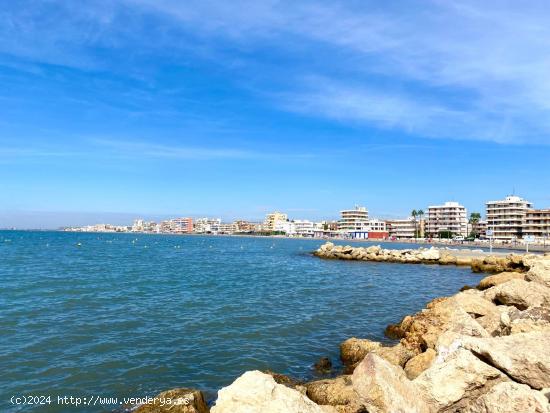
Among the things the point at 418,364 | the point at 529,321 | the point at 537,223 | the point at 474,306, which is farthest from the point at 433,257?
the point at 537,223

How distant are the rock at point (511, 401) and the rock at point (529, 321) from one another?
418cm

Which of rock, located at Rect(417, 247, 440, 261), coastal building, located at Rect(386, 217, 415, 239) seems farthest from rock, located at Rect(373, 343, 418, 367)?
coastal building, located at Rect(386, 217, 415, 239)

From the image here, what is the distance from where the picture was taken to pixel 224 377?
12.4 meters

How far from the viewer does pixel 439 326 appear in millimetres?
12578

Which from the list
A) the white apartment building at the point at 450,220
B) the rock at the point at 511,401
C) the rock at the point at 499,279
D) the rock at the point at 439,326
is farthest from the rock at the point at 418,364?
the white apartment building at the point at 450,220

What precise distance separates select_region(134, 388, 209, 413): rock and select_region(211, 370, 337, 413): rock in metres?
2.69

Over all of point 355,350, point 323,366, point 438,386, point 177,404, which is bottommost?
point 323,366

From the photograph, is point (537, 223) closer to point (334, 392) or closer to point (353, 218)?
point (353, 218)

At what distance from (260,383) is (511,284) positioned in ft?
42.3

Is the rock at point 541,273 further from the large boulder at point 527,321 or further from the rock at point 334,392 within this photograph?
the rock at point 334,392

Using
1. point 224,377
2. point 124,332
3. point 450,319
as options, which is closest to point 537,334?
point 450,319

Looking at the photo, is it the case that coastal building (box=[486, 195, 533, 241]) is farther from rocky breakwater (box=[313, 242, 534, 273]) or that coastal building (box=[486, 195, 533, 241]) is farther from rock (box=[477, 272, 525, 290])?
rock (box=[477, 272, 525, 290])

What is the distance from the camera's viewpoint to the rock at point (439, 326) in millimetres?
10805

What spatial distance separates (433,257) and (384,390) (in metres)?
54.2
